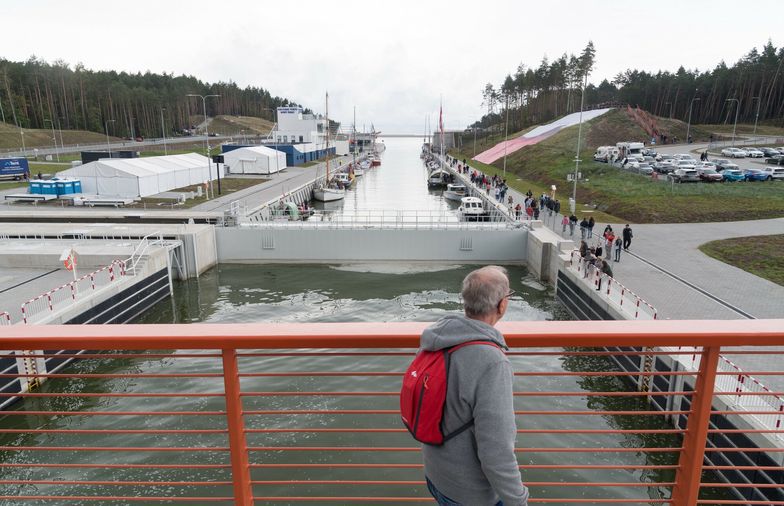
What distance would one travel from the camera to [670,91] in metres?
95.2

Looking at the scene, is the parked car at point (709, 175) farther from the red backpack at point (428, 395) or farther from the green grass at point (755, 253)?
the red backpack at point (428, 395)

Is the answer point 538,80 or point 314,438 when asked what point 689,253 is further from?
point 538,80

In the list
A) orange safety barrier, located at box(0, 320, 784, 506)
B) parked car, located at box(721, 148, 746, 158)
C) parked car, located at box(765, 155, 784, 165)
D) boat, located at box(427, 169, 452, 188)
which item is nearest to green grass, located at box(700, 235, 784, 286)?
orange safety barrier, located at box(0, 320, 784, 506)

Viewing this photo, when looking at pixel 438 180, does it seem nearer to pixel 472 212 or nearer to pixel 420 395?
pixel 472 212

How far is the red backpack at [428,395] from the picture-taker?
6.47 ft

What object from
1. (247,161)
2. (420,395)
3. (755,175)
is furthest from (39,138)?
(420,395)

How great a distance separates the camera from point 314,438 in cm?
1108

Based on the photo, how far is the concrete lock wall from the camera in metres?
27.0

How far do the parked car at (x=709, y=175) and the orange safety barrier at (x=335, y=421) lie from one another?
3000 centimetres

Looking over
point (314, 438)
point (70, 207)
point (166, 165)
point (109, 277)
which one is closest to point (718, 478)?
point (314, 438)

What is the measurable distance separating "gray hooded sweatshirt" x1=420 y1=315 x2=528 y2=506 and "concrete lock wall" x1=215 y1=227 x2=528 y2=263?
986 inches

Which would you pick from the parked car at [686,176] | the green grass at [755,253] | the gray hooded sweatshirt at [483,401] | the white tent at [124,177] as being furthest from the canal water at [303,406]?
the parked car at [686,176]

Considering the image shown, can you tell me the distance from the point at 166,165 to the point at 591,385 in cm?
3915

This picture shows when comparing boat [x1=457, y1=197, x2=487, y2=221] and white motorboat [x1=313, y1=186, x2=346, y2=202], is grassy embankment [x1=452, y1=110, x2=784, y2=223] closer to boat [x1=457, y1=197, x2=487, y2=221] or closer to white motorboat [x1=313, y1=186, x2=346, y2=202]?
boat [x1=457, y1=197, x2=487, y2=221]
